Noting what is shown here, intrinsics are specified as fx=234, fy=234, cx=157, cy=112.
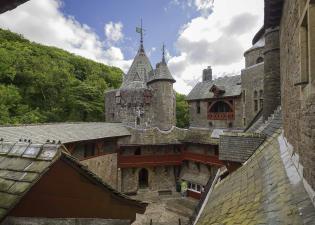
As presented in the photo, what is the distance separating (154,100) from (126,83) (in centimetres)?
396

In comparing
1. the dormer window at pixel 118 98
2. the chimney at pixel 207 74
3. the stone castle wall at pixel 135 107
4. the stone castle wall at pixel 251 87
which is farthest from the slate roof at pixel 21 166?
the chimney at pixel 207 74

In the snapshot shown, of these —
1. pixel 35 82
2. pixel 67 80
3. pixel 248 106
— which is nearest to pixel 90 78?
pixel 67 80

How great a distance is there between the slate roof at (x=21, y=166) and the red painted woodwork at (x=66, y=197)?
0.16 metres

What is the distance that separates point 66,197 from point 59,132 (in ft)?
45.4

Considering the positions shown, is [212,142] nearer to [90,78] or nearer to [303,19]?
[303,19]

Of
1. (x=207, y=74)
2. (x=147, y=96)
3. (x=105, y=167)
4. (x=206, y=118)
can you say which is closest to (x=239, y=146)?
(x=105, y=167)

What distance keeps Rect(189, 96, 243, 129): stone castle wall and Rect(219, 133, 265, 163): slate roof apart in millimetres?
18190

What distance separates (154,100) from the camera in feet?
83.0

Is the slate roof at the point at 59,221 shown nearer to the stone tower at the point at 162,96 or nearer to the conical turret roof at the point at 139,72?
the stone tower at the point at 162,96

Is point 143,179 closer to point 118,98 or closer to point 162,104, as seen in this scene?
point 162,104

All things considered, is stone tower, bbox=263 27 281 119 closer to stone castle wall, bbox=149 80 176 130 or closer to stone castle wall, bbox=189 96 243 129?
stone castle wall, bbox=149 80 176 130

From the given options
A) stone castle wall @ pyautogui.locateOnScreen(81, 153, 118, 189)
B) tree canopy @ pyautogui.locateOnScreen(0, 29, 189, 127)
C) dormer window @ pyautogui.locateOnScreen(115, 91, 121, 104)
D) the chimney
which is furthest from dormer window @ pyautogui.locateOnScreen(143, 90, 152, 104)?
the chimney

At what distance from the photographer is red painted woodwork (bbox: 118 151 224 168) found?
827 inches

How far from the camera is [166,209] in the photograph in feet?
59.0
